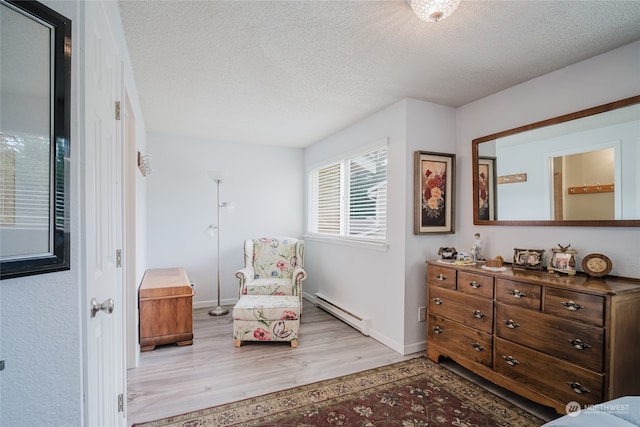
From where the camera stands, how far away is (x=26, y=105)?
2.53 ft

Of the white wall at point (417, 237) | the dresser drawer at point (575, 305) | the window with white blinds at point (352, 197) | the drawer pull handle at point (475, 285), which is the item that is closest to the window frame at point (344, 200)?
the window with white blinds at point (352, 197)

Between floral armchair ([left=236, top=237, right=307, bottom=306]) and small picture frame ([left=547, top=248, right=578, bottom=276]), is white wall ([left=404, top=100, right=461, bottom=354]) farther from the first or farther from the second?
floral armchair ([left=236, top=237, right=307, bottom=306])

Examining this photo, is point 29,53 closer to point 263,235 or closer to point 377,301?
point 377,301

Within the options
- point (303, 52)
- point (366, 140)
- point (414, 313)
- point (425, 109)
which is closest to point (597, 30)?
point (425, 109)

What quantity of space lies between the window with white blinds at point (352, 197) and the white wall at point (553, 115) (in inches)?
31.3

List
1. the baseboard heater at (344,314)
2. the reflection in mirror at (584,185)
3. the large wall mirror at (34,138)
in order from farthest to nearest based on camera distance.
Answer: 1. the baseboard heater at (344,314)
2. the reflection in mirror at (584,185)
3. the large wall mirror at (34,138)

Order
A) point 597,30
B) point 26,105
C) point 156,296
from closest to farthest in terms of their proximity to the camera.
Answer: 1. point 26,105
2. point 597,30
3. point 156,296

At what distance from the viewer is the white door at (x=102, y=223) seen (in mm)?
1021

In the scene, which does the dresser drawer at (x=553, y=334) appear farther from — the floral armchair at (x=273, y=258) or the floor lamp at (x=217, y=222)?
the floor lamp at (x=217, y=222)

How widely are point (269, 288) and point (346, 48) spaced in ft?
8.68

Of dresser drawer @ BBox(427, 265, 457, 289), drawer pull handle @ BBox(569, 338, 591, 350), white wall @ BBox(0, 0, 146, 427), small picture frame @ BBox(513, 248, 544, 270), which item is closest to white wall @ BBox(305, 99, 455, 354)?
dresser drawer @ BBox(427, 265, 457, 289)

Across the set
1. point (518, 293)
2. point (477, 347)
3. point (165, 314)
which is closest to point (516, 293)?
point (518, 293)

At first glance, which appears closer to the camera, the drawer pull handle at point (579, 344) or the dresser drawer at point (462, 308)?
the drawer pull handle at point (579, 344)

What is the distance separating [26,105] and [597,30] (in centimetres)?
271
